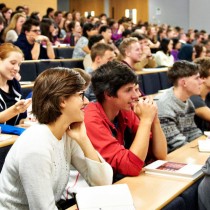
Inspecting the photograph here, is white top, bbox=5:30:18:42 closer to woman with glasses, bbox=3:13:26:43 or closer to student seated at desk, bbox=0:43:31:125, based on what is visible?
woman with glasses, bbox=3:13:26:43

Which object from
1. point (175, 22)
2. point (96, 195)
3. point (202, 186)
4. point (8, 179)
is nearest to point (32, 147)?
point (8, 179)

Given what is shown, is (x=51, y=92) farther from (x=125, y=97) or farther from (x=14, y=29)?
(x=14, y=29)

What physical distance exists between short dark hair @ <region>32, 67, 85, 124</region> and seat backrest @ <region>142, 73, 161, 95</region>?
13.9 ft

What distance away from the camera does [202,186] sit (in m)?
2.13

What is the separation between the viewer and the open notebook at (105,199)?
1709 millimetres

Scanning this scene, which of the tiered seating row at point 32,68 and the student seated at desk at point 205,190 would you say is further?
the tiered seating row at point 32,68

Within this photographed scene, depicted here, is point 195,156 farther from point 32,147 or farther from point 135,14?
point 135,14

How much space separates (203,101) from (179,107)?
0.64 meters

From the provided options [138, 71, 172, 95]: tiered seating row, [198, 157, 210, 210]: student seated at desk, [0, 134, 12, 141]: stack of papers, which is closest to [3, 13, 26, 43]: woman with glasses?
[138, 71, 172, 95]: tiered seating row

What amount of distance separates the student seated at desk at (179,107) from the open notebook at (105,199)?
4.56 ft

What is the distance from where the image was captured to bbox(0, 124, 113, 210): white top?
170cm

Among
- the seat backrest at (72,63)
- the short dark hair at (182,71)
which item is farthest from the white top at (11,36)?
the short dark hair at (182,71)

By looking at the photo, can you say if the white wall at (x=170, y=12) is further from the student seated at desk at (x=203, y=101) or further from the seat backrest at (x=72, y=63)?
the student seated at desk at (x=203, y=101)

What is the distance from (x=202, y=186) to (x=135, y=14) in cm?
1712
